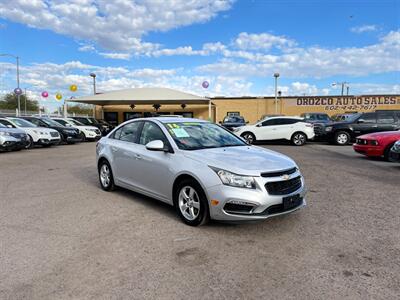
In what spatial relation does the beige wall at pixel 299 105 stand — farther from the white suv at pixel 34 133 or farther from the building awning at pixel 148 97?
the white suv at pixel 34 133

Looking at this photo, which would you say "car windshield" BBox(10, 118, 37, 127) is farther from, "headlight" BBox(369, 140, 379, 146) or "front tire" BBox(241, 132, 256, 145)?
"headlight" BBox(369, 140, 379, 146)

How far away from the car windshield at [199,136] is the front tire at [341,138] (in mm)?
13213

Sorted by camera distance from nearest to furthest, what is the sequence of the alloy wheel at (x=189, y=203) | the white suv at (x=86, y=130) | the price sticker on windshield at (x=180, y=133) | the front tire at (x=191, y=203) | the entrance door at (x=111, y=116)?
the front tire at (x=191, y=203)
the alloy wheel at (x=189, y=203)
the price sticker on windshield at (x=180, y=133)
the white suv at (x=86, y=130)
the entrance door at (x=111, y=116)

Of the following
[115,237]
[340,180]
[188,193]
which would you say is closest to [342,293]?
[188,193]

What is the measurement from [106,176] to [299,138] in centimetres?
1322

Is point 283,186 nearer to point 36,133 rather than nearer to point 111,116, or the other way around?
point 36,133

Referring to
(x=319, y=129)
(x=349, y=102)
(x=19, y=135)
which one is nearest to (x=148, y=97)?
(x=19, y=135)

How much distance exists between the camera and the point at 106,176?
6719mm

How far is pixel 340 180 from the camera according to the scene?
771cm

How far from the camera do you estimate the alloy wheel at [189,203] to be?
14.7 feet

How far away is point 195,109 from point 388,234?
31.8 meters

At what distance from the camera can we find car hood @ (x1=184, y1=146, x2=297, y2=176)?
413cm

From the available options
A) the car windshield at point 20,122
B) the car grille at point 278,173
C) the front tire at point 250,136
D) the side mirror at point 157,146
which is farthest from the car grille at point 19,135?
the car grille at point 278,173

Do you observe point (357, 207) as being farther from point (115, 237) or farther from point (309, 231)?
point (115, 237)
